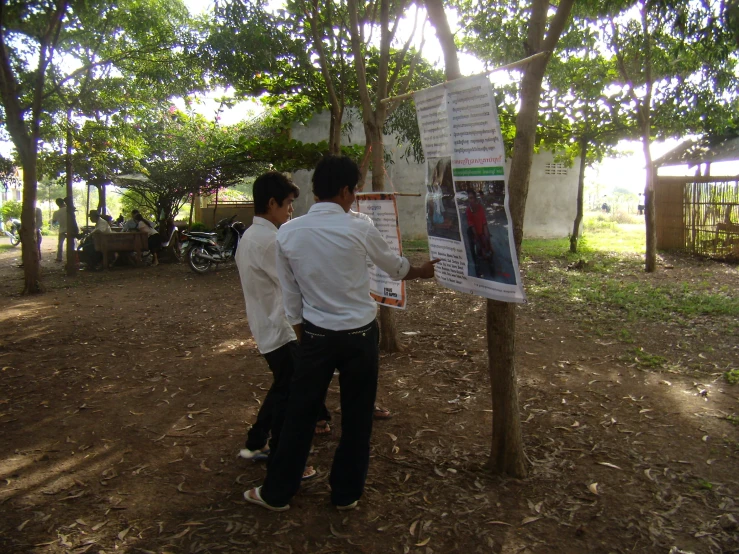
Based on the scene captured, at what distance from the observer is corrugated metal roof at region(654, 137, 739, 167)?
14.7 m

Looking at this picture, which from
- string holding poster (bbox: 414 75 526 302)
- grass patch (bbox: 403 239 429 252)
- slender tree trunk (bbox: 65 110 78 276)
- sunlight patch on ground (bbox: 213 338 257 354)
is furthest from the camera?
grass patch (bbox: 403 239 429 252)

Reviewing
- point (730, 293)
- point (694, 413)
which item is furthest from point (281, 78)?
point (730, 293)

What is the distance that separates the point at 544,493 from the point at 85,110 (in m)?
11.6

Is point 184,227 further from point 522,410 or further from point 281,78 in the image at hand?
point 522,410

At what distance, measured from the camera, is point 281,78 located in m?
8.27

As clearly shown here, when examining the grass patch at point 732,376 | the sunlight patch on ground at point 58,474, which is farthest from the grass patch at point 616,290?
the sunlight patch on ground at point 58,474

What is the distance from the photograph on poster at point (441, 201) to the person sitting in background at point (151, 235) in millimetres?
11653

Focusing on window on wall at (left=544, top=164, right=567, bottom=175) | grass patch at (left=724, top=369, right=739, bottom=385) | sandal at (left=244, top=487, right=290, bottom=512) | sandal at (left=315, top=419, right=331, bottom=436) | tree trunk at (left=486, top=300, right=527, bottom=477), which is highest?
window on wall at (left=544, top=164, right=567, bottom=175)

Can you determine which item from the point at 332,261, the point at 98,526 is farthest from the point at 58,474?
the point at 332,261

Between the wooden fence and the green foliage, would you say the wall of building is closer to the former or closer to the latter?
the wooden fence

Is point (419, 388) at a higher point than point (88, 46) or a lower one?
lower

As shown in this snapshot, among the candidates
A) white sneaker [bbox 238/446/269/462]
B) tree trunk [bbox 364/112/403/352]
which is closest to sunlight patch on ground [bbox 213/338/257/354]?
tree trunk [bbox 364/112/403/352]

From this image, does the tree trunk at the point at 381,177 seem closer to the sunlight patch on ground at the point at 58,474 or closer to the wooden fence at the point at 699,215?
the sunlight patch on ground at the point at 58,474

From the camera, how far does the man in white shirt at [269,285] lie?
3.14m
